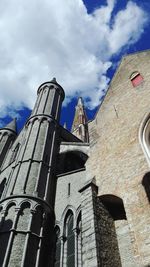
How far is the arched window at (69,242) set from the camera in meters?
7.69

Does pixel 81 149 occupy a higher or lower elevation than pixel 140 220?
higher

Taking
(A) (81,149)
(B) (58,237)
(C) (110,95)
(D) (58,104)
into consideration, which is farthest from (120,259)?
(D) (58,104)

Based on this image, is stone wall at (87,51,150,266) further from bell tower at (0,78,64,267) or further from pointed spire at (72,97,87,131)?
pointed spire at (72,97,87,131)

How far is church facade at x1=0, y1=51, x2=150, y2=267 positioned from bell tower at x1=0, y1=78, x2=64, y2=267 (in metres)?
0.03

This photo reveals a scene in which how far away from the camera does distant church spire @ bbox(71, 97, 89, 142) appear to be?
3427cm

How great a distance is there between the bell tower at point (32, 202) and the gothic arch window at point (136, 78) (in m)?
5.58

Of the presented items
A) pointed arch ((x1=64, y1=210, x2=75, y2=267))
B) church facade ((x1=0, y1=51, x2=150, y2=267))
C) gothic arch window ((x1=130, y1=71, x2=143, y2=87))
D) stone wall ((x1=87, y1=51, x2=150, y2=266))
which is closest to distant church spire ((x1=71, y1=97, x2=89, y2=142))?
church facade ((x1=0, y1=51, x2=150, y2=267))

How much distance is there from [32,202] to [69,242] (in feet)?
6.88

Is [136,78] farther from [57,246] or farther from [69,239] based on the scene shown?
[57,246]

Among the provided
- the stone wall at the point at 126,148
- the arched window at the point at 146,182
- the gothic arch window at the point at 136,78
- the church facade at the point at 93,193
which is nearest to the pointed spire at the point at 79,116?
the church facade at the point at 93,193

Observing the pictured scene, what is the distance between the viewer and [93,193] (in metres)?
6.34

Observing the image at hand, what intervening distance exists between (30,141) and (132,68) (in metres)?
6.34

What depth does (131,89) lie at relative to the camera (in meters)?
8.29

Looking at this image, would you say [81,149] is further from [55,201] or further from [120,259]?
[120,259]
